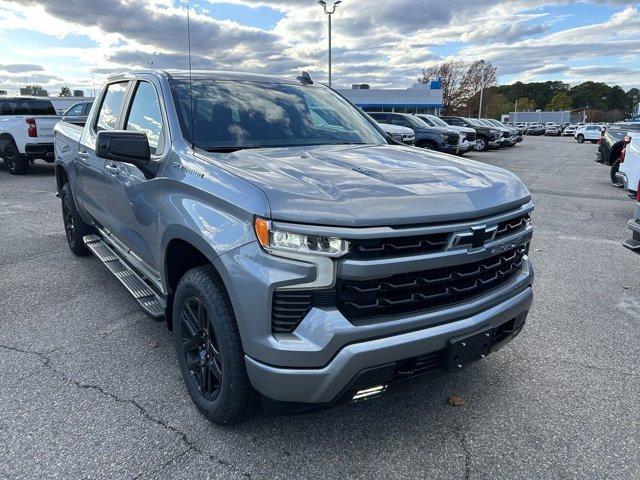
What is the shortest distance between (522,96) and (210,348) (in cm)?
15422

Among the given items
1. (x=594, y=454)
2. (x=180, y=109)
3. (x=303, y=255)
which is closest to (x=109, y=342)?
(x=180, y=109)

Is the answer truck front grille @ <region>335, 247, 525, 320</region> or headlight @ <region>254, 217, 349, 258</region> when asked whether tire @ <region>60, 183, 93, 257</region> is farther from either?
truck front grille @ <region>335, 247, 525, 320</region>

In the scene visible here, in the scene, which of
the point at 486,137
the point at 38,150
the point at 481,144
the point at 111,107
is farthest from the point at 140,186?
the point at 486,137

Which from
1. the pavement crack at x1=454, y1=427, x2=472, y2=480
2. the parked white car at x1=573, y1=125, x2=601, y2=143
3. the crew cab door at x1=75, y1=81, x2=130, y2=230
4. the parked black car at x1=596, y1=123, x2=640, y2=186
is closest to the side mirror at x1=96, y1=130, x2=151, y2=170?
the crew cab door at x1=75, y1=81, x2=130, y2=230

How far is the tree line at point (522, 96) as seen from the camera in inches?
3246

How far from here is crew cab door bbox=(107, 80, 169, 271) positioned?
3.03m

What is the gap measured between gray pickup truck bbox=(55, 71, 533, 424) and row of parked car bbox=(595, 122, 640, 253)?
2.17 meters

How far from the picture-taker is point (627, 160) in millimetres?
8555

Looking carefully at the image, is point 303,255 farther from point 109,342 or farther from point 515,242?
point 109,342

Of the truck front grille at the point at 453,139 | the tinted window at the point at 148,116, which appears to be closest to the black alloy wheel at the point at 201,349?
the tinted window at the point at 148,116

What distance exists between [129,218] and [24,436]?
1509mm

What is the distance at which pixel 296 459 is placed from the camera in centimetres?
241

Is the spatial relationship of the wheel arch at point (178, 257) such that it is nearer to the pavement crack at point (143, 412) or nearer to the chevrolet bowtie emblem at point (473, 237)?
the pavement crack at point (143, 412)

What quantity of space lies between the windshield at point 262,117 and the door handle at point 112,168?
821mm
